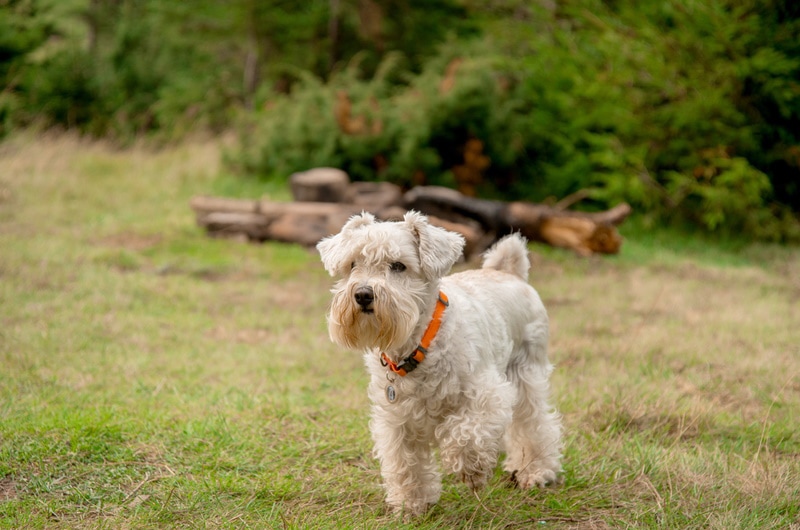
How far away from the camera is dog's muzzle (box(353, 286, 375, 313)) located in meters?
3.60

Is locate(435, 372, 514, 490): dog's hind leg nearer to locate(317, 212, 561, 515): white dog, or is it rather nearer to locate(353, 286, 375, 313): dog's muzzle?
locate(317, 212, 561, 515): white dog

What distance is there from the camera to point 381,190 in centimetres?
1180

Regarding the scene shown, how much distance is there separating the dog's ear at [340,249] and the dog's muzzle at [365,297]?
219 millimetres

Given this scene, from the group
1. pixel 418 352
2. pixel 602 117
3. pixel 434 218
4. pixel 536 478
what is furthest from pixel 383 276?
pixel 602 117

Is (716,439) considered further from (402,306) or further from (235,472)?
(235,472)

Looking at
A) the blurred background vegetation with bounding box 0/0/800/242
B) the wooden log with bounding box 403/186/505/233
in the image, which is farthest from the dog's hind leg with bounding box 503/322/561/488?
the blurred background vegetation with bounding box 0/0/800/242

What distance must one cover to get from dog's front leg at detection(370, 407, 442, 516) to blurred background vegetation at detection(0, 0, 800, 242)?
8738 mm

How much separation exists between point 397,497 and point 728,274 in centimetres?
749

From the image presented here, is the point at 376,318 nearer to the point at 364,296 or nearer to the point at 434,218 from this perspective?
the point at 364,296

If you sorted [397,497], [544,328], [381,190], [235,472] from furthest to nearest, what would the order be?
1. [381,190]
2. [544,328]
3. [235,472]
4. [397,497]

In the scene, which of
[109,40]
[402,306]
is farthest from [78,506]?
[109,40]

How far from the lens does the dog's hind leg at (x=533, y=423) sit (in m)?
4.23

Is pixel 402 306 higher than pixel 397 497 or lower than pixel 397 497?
higher

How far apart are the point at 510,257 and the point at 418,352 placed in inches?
54.2
